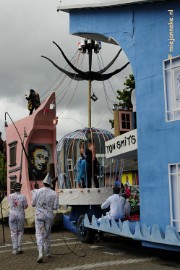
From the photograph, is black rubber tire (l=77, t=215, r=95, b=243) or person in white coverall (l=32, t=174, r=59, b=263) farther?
black rubber tire (l=77, t=215, r=95, b=243)

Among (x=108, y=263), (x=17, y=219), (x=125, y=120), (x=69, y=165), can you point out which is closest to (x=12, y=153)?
(x=69, y=165)

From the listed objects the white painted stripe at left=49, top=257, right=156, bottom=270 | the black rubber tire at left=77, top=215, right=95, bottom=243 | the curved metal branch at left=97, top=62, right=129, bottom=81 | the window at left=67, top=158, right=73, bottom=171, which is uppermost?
the curved metal branch at left=97, top=62, right=129, bottom=81

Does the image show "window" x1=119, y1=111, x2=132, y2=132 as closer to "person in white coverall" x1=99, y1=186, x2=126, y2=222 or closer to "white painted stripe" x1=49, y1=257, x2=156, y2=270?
"person in white coverall" x1=99, y1=186, x2=126, y2=222

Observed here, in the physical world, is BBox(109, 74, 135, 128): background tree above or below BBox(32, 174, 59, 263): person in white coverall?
above

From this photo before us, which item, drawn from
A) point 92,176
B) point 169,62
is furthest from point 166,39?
point 92,176

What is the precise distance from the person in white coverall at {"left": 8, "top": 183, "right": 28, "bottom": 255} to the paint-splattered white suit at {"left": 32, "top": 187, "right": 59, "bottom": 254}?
971mm

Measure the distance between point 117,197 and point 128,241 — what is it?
8.21 ft

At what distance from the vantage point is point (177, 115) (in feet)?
27.7

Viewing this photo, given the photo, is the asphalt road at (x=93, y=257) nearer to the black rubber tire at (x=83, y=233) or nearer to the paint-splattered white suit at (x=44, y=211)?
the black rubber tire at (x=83, y=233)

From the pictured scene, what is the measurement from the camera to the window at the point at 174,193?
26.9ft

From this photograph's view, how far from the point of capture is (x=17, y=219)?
9.80 metres

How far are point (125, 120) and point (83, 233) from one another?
3.51 metres

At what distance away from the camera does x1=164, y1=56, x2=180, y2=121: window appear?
8.47m

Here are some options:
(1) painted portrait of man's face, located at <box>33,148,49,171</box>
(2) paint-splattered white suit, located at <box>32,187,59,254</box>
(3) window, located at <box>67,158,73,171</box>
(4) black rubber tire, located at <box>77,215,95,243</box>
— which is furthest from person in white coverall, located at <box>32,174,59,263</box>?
(1) painted portrait of man's face, located at <box>33,148,49,171</box>
